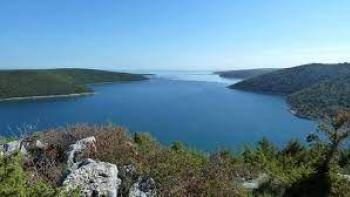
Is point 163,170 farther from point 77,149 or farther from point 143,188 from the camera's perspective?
point 77,149

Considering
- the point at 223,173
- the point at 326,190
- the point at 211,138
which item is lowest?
the point at 211,138

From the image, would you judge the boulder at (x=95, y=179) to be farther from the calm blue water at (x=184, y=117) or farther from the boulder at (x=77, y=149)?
the calm blue water at (x=184, y=117)

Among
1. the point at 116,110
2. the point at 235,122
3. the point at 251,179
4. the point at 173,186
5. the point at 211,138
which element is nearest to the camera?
the point at 173,186

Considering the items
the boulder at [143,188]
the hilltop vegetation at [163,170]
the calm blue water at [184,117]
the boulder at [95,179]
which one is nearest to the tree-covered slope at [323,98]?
the calm blue water at [184,117]

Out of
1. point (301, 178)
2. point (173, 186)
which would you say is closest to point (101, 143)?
point (173, 186)

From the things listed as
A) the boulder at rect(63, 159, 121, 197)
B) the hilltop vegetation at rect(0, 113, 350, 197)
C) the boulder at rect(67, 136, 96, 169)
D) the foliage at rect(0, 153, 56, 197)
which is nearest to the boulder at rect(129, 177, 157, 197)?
the hilltop vegetation at rect(0, 113, 350, 197)

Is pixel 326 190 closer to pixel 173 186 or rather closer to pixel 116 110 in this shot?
pixel 173 186

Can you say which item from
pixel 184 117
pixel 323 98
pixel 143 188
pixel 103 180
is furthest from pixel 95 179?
pixel 323 98
